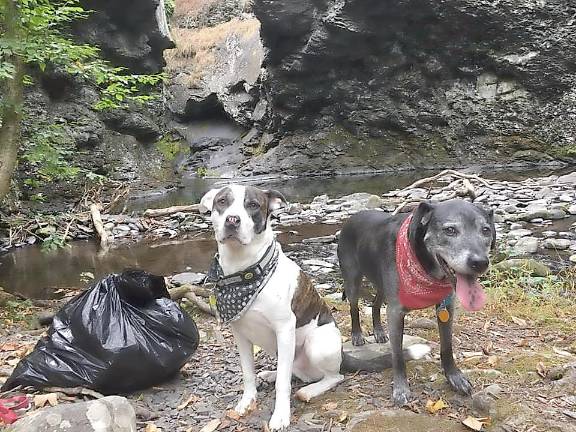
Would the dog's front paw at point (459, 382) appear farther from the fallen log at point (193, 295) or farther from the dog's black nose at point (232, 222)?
the fallen log at point (193, 295)

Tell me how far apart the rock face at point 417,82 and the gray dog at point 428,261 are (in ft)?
70.6

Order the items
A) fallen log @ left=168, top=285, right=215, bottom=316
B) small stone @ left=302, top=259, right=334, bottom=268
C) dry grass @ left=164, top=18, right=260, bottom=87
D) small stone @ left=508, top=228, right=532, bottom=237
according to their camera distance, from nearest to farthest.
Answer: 1. fallen log @ left=168, top=285, right=215, bottom=316
2. small stone @ left=302, top=259, right=334, bottom=268
3. small stone @ left=508, top=228, right=532, bottom=237
4. dry grass @ left=164, top=18, right=260, bottom=87

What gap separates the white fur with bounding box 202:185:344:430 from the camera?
9.11 feet

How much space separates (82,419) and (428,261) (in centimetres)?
176

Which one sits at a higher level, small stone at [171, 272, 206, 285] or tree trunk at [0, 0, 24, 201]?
tree trunk at [0, 0, 24, 201]

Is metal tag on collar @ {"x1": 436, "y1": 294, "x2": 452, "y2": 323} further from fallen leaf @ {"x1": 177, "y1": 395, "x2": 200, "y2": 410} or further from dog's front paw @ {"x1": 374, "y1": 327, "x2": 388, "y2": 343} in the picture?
fallen leaf @ {"x1": 177, "y1": 395, "x2": 200, "y2": 410}

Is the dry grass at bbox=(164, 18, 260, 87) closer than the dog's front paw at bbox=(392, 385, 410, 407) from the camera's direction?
No

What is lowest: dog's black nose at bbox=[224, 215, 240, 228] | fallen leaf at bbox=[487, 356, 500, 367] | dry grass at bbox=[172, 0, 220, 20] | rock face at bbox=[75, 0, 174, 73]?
fallen leaf at bbox=[487, 356, 500, 367]

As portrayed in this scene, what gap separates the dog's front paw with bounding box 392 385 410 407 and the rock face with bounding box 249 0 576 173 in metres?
22.1

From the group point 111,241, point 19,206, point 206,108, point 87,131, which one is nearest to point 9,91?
point 111,241

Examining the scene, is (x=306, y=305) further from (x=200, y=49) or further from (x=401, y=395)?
(x=200, y=49)

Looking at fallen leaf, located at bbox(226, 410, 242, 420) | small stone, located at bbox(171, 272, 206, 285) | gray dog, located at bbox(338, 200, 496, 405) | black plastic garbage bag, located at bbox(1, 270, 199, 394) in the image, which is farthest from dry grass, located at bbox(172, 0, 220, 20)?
fallen leaf, located at bbox(226, 410, 242, 420)

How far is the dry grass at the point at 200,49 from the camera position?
33.7 meters

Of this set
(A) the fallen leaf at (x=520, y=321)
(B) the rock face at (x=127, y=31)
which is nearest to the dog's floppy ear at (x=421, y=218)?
(A) the fallen leaf at (x=520, y=321)
